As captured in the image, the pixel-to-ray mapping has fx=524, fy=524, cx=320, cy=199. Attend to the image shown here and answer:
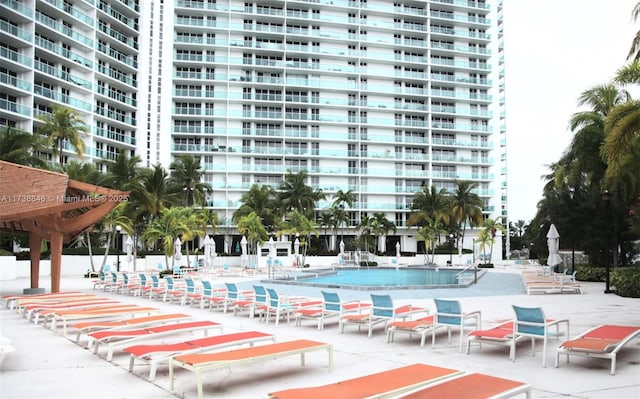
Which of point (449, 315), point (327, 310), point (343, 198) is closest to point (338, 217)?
point (343, 198)

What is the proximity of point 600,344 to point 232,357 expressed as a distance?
523 centimetres

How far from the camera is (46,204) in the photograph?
47.9 ft

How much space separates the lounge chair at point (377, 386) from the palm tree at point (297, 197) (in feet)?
166

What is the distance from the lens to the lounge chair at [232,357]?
609cm

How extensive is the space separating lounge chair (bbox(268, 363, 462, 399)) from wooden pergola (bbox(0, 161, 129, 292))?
11.4m

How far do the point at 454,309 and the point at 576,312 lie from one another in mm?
6317

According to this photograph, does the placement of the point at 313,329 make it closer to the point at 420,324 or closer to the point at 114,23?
the point at 420,324

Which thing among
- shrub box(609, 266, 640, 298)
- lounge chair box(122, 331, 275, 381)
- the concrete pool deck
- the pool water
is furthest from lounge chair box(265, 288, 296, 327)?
shrub box(609, 266, 640, 298)

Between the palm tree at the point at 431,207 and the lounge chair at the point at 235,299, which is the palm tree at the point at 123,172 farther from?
the palm tree at the point at 431,207

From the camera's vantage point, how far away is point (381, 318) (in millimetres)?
10633

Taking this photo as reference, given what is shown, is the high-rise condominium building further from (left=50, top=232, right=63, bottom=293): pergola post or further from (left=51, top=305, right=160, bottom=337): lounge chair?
(left=51, top=305, right=160, bottom=337): lounge chair

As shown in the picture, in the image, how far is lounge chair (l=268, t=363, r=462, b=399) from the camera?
501cm

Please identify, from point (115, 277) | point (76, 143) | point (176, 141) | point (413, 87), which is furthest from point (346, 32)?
point (115, 277)

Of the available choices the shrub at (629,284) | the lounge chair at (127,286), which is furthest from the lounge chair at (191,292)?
the shrub at (629,284)
